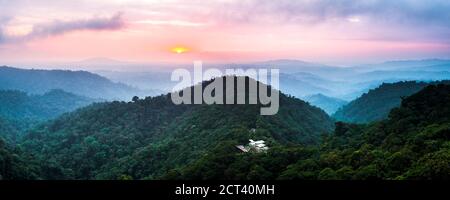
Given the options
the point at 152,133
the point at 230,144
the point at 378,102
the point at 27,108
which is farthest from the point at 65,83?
the point at 230,144

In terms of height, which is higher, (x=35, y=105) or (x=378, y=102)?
(x=378, y=102)

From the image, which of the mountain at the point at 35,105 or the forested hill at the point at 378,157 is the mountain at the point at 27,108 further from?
the forested hill at the point at 378,157

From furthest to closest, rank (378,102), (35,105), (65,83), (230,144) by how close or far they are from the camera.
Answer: (65,83)
(35,105)
(378,102)
(230,144)

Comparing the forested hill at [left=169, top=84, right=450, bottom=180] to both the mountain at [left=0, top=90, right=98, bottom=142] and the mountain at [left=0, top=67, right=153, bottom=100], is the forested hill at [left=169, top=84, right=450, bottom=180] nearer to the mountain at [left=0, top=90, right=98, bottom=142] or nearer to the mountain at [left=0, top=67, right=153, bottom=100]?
the mountain at [left=0, top=90, right=98, bottom=142]

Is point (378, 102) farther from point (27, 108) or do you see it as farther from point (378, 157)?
point (27, 108)

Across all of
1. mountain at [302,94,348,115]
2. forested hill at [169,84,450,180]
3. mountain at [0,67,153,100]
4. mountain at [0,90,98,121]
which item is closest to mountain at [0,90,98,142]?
mountain at [0,90,98,121]

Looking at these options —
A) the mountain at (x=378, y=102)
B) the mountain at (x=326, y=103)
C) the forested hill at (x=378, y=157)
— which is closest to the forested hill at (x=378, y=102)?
the mountain at (x=378, y=102)

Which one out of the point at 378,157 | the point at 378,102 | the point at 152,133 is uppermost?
the point at 378,102
